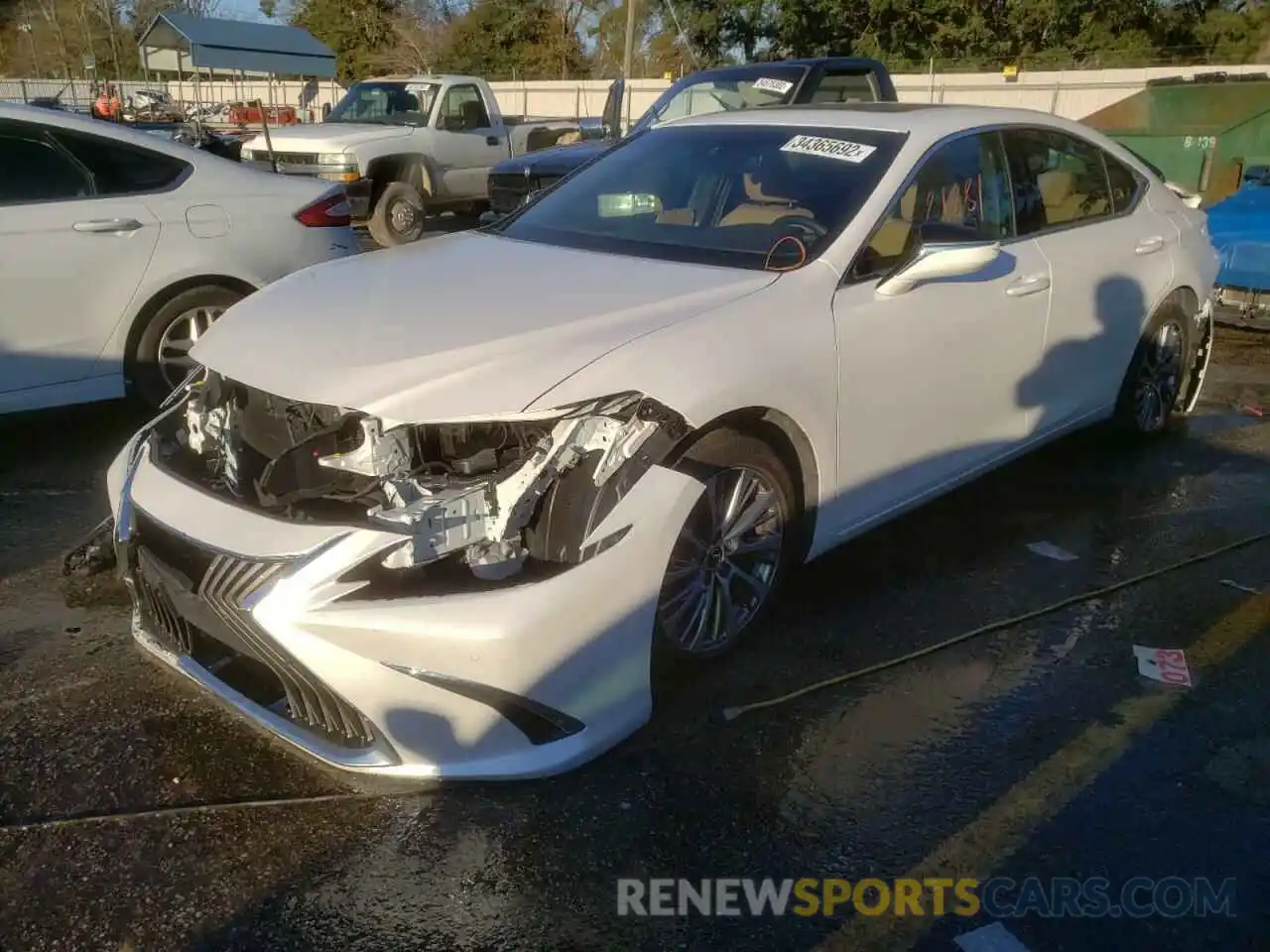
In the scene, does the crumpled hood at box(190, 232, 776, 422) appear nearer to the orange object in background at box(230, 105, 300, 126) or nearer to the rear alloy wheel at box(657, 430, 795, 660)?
the rear alloy wheel at box(657, 430, 795, 660)

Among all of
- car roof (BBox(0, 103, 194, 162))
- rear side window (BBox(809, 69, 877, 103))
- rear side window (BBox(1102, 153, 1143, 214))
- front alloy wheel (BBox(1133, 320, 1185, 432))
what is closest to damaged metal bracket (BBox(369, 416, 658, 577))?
rear side window (BBox(1102, 153, 1143, 214))

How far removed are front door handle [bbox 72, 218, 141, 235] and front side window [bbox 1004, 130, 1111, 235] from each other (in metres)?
3.97

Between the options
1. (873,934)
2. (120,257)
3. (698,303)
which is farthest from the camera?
(120,257)

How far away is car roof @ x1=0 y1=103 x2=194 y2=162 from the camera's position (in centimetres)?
523

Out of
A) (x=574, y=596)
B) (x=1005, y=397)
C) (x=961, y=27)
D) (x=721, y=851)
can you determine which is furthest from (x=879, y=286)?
(x=961, y=27)

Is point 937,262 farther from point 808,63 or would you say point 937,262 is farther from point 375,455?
point 808,63

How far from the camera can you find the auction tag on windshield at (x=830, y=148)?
3.97 meters

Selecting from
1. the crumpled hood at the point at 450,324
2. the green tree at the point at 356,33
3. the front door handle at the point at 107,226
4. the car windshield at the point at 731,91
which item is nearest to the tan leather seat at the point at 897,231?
the crumpled hood at the point at 450,324

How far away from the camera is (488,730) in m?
2.71

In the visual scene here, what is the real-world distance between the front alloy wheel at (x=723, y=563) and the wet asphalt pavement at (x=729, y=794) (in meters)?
0.18

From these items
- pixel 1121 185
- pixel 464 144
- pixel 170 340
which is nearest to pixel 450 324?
pixel 170 340

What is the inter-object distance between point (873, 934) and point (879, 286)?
2023mm

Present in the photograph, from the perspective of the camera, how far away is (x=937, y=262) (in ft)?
11.6

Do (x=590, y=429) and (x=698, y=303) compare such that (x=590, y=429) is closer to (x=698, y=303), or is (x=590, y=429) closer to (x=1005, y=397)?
(x=698, y=303)
